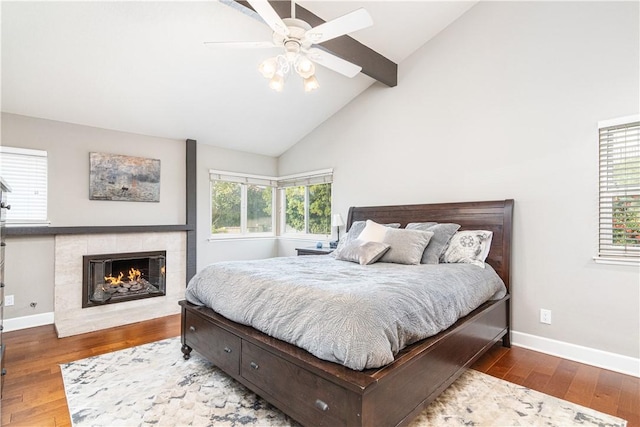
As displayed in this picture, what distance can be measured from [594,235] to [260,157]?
15.0 feet

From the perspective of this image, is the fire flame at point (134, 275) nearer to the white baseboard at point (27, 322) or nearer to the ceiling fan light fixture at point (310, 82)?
the white baseboard at point (27, 322)

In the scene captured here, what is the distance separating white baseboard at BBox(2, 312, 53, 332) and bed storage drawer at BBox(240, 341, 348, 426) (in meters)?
2.95

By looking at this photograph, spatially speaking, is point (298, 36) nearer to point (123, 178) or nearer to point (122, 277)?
point (123, 178)

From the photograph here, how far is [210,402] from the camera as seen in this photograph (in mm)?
2051

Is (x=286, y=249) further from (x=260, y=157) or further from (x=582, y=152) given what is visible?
(x=582, y=152)

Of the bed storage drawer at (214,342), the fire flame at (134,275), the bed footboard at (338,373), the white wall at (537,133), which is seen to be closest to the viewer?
the bed footboard at (338,373)

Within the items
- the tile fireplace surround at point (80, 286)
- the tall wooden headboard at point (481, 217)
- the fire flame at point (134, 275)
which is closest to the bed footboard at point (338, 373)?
the tall wooden headboard at point (481, 217)

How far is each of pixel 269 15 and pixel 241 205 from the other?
3.78 meters

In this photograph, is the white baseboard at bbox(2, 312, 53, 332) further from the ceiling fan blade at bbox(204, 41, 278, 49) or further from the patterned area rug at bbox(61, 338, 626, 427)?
the ceiling fan blade at bbox(204, 41, 278, 49)

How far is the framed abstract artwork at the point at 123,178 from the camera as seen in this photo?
3848 millimetres

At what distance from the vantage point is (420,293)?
189 cm

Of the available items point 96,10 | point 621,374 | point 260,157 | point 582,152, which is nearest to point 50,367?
point 96,10

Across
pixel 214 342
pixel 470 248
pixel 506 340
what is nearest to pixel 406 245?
pixel 470 248

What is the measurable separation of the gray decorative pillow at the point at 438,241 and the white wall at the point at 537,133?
1.64ft
